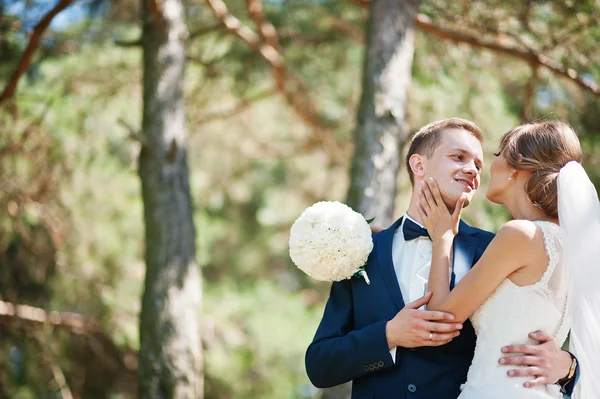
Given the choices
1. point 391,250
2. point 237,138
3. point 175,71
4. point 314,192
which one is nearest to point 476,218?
point 175,71

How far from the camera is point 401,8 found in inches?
212

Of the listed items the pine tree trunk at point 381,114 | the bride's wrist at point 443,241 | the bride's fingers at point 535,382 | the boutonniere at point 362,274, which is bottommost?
the pine tree trunk at point 381,114

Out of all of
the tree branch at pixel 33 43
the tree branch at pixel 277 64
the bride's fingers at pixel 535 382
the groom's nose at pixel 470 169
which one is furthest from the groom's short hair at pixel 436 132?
the tree branch at pixel 277 64

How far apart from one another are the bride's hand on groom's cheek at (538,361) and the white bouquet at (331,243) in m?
0.63

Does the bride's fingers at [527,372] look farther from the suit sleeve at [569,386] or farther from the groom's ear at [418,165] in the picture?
the groom's ear at [418,165]

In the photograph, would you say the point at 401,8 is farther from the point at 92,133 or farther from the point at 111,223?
the point at 111,223

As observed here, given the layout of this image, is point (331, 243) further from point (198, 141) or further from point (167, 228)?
point (198, 141)

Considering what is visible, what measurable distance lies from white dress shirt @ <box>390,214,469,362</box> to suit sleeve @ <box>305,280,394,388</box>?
0.68 feet

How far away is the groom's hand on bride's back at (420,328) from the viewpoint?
102 inches

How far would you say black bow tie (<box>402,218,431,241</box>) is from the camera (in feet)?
9.55

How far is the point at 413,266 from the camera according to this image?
9.50 feet

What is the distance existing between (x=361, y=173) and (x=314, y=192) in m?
7.51

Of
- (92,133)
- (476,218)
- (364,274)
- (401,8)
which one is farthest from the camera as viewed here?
(92,133)

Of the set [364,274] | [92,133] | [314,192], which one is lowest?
[314,192]
